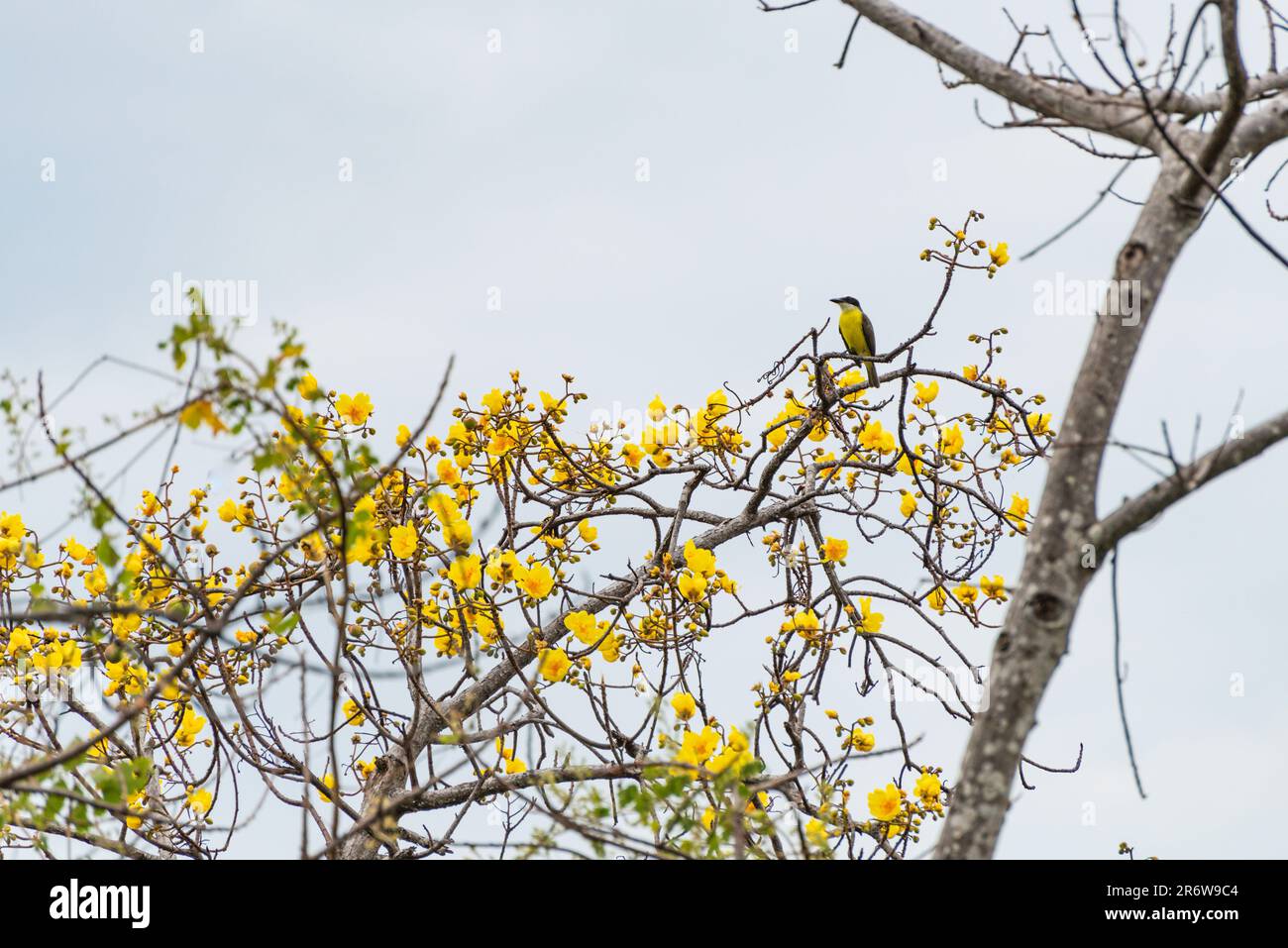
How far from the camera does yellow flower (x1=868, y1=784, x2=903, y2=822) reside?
13.2ft

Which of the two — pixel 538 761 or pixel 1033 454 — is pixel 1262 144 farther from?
pixel 538 761

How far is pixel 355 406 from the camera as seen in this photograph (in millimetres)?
5344

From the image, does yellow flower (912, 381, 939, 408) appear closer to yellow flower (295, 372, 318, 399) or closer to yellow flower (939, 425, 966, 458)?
yellow flower (939, 425, 966, 458)

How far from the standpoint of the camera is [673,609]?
14.0 feet

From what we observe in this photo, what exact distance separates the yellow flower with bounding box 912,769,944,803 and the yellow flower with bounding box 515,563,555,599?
5.07 ft

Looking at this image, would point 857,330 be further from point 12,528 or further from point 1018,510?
point 12,528

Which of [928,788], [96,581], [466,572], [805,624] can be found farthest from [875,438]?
[96,581]

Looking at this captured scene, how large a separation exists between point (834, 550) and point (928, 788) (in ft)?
4.02

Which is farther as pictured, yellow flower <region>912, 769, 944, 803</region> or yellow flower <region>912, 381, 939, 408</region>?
yellow flower <region>912, 381, 939, 408</region>

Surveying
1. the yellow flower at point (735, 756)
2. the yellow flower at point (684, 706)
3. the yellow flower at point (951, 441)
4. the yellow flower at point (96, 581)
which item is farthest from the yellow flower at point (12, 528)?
the yellow flower at point (951, 441)

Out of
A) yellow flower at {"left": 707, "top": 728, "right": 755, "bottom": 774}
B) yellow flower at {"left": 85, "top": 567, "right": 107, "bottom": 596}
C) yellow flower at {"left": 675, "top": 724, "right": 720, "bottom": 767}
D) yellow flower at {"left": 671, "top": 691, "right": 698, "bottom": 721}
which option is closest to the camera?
yellow flower at {"left": 707, "top": 728, "right": 755, "bottom": 774}

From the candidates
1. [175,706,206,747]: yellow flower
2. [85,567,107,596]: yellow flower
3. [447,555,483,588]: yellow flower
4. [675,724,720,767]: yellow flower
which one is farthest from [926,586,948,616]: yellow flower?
[85,567,107,596]: yellow flower

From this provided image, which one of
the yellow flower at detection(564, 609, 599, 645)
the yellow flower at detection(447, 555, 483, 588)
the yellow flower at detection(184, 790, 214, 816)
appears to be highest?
the yellow flower at detection(447, 555, 483, 588)
